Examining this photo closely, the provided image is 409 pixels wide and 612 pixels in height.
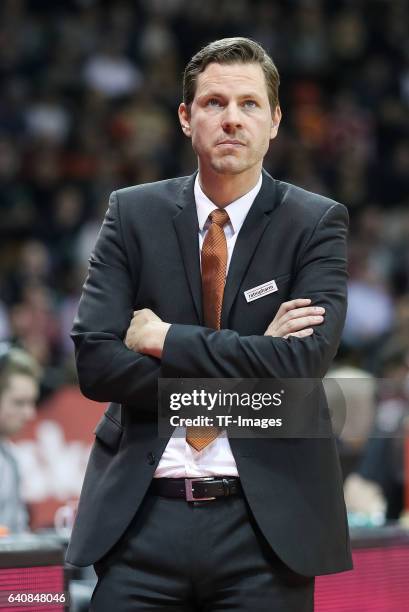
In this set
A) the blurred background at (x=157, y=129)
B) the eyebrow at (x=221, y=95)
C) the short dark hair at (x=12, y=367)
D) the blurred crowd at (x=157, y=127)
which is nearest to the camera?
the eyebrow at (x=221, y=95)

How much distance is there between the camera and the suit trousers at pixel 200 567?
8.98 feet

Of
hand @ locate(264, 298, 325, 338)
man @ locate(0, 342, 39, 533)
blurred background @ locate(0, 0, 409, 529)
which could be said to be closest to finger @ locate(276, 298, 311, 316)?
hand @ locate(264, 298, 325, 338)

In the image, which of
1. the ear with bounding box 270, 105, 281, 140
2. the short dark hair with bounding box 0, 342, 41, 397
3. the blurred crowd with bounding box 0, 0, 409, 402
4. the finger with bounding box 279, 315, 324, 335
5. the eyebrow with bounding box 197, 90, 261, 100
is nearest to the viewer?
the finger with bounding box 279, 315, 324, 335

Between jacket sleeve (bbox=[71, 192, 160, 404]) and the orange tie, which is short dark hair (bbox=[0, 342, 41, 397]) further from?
the orange tie

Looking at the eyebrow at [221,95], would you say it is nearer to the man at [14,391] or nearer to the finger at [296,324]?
the finger at [296,324]

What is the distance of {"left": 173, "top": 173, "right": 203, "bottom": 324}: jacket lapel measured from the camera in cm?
294

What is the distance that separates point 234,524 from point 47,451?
4589mm

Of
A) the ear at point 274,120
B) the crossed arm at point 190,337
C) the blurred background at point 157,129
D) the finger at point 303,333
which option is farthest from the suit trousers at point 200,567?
the blurred background at point 157,129

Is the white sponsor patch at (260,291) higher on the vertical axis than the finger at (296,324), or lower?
higher

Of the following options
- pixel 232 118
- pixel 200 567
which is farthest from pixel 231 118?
pixel 200 567

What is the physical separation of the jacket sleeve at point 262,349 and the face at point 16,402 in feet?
10.5

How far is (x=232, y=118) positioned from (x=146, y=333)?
56 cm

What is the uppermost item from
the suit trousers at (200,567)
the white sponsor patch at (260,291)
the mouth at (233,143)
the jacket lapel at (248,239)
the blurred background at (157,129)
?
the blurred background at (157,129)

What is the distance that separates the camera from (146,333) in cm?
288
